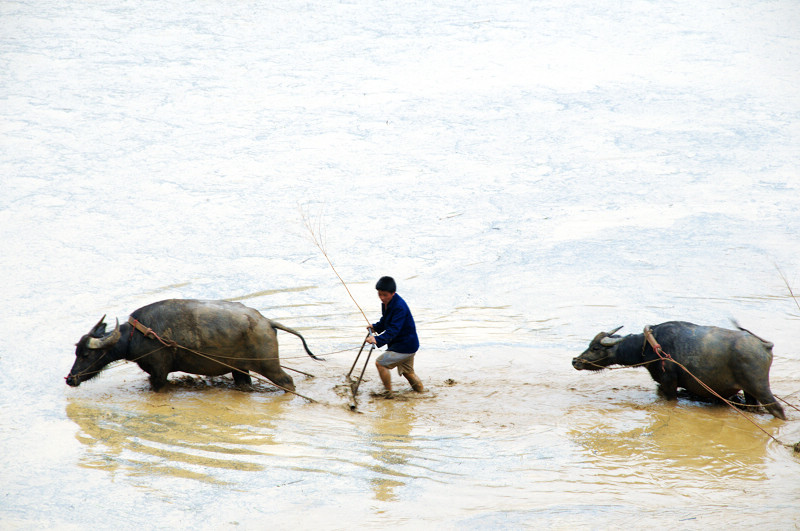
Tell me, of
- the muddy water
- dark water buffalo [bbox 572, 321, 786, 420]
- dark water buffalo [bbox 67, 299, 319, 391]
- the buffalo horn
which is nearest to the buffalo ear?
dark water buffalo [bbox 67, 299, 319, 391]

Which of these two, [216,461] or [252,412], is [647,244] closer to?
[252,412]

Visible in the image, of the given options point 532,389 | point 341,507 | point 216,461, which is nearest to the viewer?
point 341,507

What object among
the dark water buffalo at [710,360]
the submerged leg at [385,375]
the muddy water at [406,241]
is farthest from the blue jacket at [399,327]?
the dark water buffalo at [710,360]

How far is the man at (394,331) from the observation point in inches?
310

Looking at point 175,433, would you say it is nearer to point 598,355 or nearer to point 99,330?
point 99,330

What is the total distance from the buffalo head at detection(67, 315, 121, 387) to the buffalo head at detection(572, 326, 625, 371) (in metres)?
4.91

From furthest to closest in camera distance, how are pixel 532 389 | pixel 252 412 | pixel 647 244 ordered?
pixel 647 244
pixel 532 389
pixel 252 412

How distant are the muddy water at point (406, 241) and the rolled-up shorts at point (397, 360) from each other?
1.27ft

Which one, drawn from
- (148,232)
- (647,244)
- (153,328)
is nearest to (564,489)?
(153,328)

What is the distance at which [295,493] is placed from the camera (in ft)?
19.0

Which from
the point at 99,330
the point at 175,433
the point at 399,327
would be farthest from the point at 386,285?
the point at 99,330

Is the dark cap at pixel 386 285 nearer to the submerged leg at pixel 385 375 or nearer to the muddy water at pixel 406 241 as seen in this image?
the submerged leg at pixel 385 375

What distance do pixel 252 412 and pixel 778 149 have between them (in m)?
11.7

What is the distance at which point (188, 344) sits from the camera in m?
7.81
